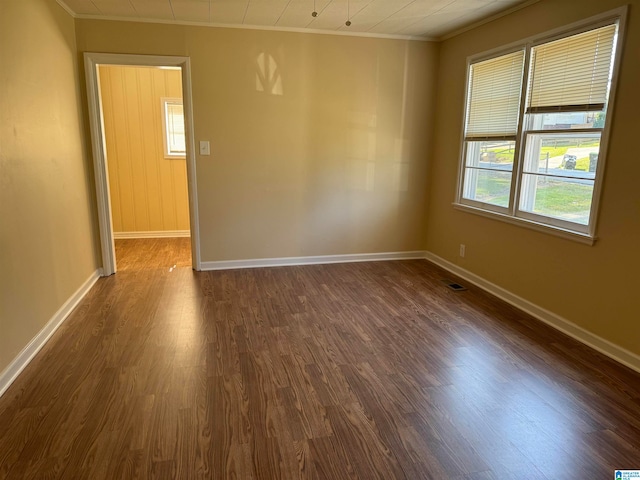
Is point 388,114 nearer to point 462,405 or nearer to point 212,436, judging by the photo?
point 462,405

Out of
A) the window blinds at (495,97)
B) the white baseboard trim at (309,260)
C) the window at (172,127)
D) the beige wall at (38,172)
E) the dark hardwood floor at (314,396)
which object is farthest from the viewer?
the window at (172,127)

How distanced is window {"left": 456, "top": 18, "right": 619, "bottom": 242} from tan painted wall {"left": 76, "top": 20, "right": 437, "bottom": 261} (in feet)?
2.68

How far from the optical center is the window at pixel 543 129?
9.21 feet

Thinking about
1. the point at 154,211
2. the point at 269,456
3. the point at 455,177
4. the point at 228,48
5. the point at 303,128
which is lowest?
the point at 269,456

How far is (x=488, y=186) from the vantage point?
156 inches

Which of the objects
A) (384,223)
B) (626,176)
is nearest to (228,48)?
(384,223)

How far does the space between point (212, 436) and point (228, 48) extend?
11.6ft

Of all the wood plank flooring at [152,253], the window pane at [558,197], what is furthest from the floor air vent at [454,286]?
the wood plank flooring at [152,253]

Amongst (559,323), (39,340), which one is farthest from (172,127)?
(559,323)

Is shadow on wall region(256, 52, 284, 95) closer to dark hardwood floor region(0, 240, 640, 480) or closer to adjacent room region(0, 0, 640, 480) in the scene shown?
adjacent room region(0, 0, 640, 480)

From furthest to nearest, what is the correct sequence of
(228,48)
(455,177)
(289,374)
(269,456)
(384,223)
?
1. (384,223)
2. (455,177)
3. (228,48)
4. (289,374)
5. (269,456)

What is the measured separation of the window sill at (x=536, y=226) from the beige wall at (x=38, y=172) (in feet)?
11.7

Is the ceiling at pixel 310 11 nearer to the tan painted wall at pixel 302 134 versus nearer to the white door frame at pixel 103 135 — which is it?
the tan painted wall at pixel 302 134

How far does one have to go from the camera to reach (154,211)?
5973mm
